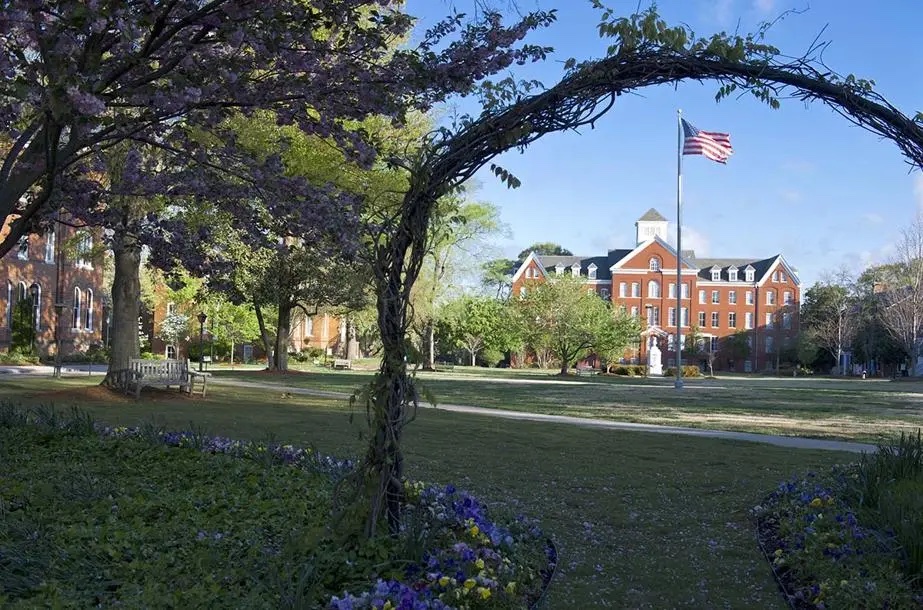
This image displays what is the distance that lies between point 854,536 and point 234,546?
366cm

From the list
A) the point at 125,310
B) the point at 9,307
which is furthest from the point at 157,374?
the point at 9,307

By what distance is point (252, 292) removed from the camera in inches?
1049

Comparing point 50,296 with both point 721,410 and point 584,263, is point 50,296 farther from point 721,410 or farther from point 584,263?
point 584,263

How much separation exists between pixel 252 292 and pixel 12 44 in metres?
19.9

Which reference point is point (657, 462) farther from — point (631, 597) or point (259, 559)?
Result: point (259, 559)

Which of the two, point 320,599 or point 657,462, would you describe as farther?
point 657,462

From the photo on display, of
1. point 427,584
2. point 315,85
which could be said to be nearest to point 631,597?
point 427,584

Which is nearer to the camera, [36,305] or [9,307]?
[9,307]

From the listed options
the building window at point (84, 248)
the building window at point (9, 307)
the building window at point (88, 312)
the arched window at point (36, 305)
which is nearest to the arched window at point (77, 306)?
the building window at point (88, 312)

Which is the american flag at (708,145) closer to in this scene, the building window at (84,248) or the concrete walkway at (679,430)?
the concrete walkway at (679,430)

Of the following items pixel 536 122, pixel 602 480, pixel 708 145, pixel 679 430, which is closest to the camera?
pixel 536 122

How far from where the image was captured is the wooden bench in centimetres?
1618

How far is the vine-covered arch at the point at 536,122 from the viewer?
14.5 ft

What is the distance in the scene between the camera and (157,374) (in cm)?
1678
